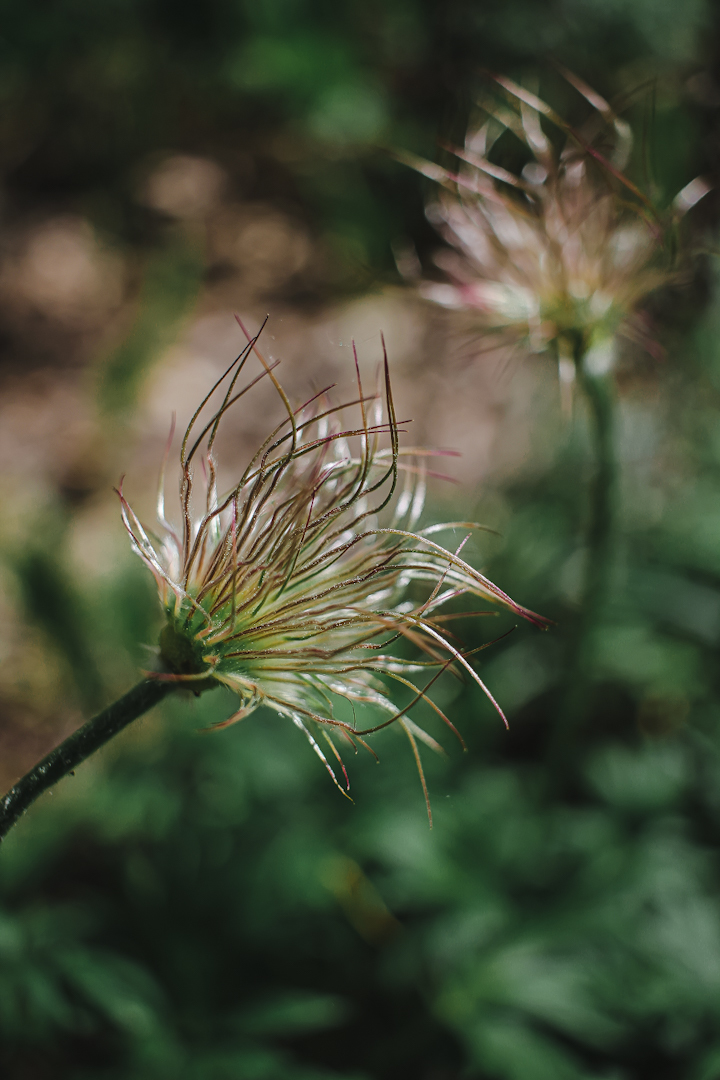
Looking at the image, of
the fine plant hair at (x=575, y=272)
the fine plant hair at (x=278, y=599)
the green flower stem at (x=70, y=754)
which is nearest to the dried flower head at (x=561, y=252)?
the fine plant hair at (x=575, y=272)

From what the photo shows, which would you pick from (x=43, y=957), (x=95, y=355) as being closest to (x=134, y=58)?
(x=95, y=355)

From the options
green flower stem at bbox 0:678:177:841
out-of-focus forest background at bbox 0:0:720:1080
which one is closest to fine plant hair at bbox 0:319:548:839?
green flower stem at bbox 0:678:177:841

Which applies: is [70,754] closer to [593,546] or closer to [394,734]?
[593,546]

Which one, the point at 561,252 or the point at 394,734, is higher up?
the point at 561,252

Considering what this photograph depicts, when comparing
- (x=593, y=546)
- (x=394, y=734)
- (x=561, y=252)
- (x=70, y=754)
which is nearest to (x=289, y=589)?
(x=70, y=754)

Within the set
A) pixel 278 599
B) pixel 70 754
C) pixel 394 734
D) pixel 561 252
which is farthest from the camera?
pixel 394 734

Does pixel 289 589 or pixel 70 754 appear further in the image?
pixel 289 589

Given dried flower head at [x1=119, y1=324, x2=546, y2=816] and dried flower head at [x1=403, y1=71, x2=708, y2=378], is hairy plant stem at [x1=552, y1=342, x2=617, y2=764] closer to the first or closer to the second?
dried flower head at [x1=403, y1=71, x2=708, y2=378]
